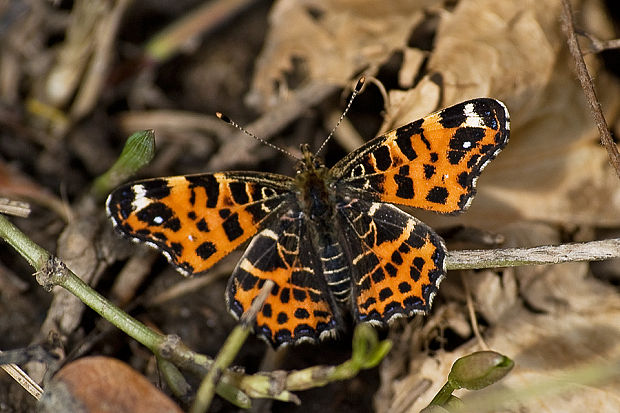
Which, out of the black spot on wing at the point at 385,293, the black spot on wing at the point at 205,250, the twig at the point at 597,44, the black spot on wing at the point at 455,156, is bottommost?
the black spot on wing at the point at 385,293

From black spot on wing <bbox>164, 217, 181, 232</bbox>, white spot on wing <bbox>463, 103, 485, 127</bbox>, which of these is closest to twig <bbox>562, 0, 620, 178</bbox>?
white spot on wing <bbox>463, 103, 485, 127</bbox>

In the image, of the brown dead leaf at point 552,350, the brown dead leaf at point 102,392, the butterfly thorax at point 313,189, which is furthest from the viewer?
the butterfly thorax at point 313,189

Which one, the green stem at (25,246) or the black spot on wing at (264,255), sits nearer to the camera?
the green stem at (25,246)

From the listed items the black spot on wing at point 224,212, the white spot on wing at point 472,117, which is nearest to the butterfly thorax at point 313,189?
the black spot on wing at point 224,212

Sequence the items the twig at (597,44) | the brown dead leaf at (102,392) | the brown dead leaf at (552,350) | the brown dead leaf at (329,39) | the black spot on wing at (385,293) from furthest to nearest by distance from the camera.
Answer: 1. the brown dead leaf at (329,39)
2. the twig at (597,44)
3. the black spot on wing at (385,293)
4. the brown dead leaf at (552,350)
5. the brown dead leaf at (102,392)

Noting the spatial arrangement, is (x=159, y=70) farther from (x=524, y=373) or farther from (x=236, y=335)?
(x=524, y=373)

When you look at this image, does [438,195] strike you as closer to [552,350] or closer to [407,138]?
[407,138]

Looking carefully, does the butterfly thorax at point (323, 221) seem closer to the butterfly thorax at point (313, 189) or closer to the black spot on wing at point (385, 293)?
the butterfly thorax at point (313, 189)

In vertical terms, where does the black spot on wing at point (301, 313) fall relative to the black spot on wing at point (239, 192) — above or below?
below

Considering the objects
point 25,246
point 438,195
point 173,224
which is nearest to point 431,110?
point 438,195
